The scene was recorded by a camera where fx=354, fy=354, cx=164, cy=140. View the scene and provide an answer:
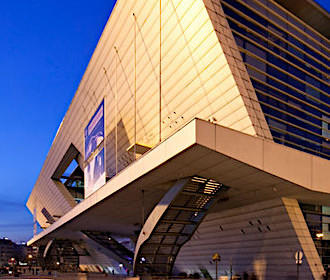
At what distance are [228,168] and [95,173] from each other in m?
25.6

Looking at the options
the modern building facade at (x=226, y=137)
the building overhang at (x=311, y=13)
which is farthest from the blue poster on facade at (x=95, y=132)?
the building overhang at (x=311, y=13)

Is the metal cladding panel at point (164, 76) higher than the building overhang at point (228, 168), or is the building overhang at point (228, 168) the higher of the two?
the metal cladding panel at point (164, 76)

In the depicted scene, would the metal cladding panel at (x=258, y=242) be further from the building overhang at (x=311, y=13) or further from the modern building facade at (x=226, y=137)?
the building overhang at (x=311, y=13)

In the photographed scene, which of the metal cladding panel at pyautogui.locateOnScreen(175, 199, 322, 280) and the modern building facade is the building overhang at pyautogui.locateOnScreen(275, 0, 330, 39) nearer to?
the modern building facade

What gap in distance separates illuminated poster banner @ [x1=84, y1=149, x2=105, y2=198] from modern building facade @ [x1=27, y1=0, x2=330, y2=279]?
491 centimetres

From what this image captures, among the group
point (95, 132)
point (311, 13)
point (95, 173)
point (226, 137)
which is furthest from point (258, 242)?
A: point (95, 132)

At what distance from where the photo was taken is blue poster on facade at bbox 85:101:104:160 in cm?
3644

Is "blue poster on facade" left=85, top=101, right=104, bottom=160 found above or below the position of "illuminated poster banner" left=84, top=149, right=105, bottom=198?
above

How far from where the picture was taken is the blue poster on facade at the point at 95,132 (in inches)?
1435

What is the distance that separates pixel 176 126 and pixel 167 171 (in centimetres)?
903

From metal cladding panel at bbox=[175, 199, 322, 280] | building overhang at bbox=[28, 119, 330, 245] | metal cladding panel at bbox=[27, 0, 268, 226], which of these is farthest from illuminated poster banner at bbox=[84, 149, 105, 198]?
building overhang at bbox=[28, 119, 330, 245]

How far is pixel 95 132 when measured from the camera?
38.5 metres

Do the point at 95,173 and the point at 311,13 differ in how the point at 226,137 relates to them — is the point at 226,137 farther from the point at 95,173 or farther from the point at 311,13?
the point at 95,173

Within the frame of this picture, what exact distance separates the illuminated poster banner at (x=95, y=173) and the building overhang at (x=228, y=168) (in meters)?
13.3
